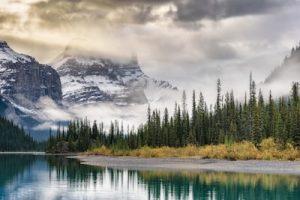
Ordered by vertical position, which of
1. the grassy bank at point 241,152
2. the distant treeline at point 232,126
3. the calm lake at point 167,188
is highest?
the distant treeline at point 232,126

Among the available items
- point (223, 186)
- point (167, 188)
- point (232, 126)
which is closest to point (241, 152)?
point (232, 126)

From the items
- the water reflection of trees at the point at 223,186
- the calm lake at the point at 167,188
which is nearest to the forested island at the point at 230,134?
the water reflection of trees at the point at 223,186

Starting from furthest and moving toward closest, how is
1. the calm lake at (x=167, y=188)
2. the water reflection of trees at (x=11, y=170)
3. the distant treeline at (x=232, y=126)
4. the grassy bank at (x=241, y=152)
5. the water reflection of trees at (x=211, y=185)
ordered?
the distant treeline at (x=232, y=126) → the grassy bank at (x=241, y=152) → the water reflection of trees at (x=11, y=170) → the water reflection of trees at (x=211, y=185) → the calm lake at (x=167, y=188)

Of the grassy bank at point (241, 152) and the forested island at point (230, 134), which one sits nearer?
the grassy bank at point (241, 152)

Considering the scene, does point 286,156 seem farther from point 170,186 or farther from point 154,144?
point 154,144

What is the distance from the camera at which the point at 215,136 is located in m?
149

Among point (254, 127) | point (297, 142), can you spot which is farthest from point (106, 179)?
point (254, 127)

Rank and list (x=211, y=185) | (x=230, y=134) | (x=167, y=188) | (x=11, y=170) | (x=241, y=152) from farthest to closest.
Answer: (x=230, y=134), (x=11, y=170), (x=241, y=152), (x=211, y=185), (x=167, y=188)

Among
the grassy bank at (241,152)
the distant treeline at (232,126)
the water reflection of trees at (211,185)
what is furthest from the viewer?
the distant treeline at (232,126)

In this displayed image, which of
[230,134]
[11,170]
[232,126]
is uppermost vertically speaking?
[232,126]

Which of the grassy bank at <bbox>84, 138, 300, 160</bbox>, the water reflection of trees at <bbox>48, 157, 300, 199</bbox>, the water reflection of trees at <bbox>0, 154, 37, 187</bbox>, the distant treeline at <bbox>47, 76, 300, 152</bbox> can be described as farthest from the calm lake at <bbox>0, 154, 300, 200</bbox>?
the distant treeline at <bbox>47, 76, 300, 152</bbox>

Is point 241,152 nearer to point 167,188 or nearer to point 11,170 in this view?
point 11,170

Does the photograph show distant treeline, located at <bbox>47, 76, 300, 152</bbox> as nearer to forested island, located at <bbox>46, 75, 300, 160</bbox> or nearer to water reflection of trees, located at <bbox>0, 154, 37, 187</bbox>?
forested island, located at <bbox>46, 75, 300, 160</bbox>

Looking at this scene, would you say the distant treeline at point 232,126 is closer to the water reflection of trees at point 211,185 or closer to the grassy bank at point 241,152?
the grassy bank at point 241,152
